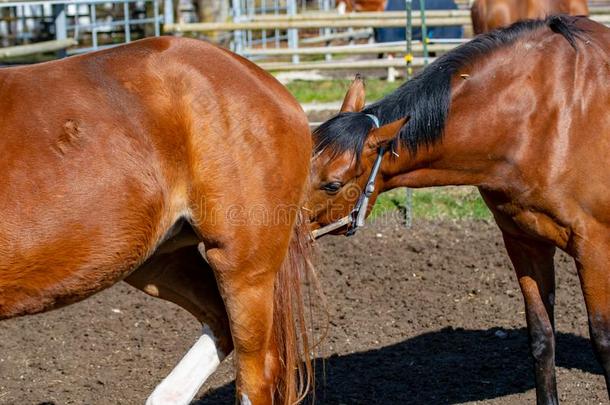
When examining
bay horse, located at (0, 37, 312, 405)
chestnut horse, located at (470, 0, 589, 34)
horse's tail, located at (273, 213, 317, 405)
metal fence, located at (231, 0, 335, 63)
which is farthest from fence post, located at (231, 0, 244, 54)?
bay horse, located at (0, 37, 312, 405)

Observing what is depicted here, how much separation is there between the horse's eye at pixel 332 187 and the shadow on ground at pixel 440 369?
3.27 ft

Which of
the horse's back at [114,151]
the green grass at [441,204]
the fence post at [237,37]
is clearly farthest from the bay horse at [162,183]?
the fence post at [237,37]

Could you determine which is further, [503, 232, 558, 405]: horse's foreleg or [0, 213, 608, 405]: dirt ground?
[0, 213, 608, 405]: dirt ground

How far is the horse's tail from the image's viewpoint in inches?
124

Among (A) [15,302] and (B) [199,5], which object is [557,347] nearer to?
(A) [15,302]

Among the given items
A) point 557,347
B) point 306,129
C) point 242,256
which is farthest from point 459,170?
point 557,347

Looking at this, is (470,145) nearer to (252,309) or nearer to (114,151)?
(252,309)

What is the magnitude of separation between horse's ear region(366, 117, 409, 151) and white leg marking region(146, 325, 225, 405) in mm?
1014

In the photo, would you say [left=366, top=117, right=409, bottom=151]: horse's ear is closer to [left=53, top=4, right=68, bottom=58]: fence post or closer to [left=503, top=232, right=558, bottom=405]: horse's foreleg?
[left=503, top=232, right=558, bottom=405]: horse's foreleg

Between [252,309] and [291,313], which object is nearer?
[252,309]

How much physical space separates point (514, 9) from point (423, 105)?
521 centimetres

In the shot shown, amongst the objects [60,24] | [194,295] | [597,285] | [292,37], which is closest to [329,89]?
[292,37]

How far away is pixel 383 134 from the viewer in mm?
3539

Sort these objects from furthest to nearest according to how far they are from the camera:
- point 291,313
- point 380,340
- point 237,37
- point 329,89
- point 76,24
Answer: point 76,24, point 329,89, point 237,37, point 380,340, point 291,313
